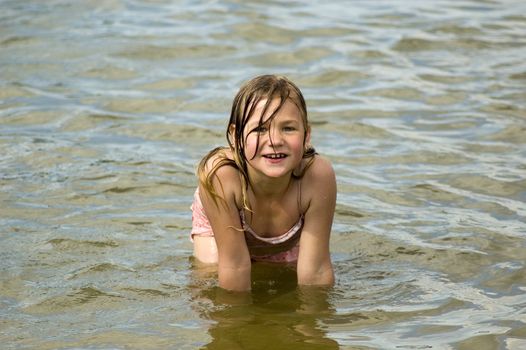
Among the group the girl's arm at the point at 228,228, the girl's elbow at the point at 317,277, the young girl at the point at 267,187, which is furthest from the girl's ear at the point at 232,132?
the girl's elbow at the point at 317,277

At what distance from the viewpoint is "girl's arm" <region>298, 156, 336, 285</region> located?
483 cm

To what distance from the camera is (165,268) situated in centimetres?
534

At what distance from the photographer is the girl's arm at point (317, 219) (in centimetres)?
483

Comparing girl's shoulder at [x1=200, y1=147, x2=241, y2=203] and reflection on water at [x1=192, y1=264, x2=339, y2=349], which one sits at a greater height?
girl's shoulder at [x1=200, y1=147, x2=241, y2=203]

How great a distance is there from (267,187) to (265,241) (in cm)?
36

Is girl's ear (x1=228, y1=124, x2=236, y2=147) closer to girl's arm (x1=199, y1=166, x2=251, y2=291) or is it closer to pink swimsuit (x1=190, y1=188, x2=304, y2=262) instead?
girl's arm (x1=199, y1=166, x2=251, y2=291)

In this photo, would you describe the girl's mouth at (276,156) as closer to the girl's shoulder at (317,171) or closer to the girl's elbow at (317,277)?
the girl's shoulder at (317,171)

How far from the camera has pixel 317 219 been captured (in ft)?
16.0

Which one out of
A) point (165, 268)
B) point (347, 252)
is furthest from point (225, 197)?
point (347, 252)

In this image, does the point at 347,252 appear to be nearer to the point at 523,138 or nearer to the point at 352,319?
the point at 352,319

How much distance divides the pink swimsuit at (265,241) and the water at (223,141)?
0.12m

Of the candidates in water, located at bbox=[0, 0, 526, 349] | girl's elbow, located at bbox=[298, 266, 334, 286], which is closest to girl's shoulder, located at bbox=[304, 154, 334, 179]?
girl's elbow, located at bbox=[298, 266, 334, 286]

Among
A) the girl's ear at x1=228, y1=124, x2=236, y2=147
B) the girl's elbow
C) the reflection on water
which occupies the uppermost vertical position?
the girl's ear at x1=228, y1=124, x2=236, y2=147

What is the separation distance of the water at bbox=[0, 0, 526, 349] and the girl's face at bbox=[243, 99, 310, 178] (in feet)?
2.29
